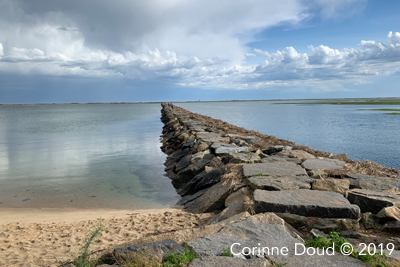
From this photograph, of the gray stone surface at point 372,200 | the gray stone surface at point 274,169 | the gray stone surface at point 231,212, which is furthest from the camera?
the gray stone surface at point 274,169

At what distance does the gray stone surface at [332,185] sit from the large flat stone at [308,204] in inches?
11.3

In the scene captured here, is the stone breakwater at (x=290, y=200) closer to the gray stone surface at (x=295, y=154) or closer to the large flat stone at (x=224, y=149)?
the gray stone surface at (x=295, y=154)

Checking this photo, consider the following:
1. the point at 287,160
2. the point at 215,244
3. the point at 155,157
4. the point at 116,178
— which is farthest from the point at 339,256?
the point at 155,157

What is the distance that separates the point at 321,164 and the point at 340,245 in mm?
3585

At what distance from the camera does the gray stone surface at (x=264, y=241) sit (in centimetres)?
245

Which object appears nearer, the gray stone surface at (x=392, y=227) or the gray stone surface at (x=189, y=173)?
the gray stone surface at (x=392, y=227)

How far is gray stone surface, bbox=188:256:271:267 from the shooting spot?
94.5 inches

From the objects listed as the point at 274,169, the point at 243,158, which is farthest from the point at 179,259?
the point at 243,158

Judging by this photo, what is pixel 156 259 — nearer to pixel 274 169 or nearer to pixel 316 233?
pixel 316 233

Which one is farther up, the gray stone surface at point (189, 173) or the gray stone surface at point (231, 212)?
the gray stone surface at point (231, 212)

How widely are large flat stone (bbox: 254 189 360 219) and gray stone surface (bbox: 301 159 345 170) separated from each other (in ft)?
5.89

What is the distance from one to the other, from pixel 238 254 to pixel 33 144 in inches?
618
